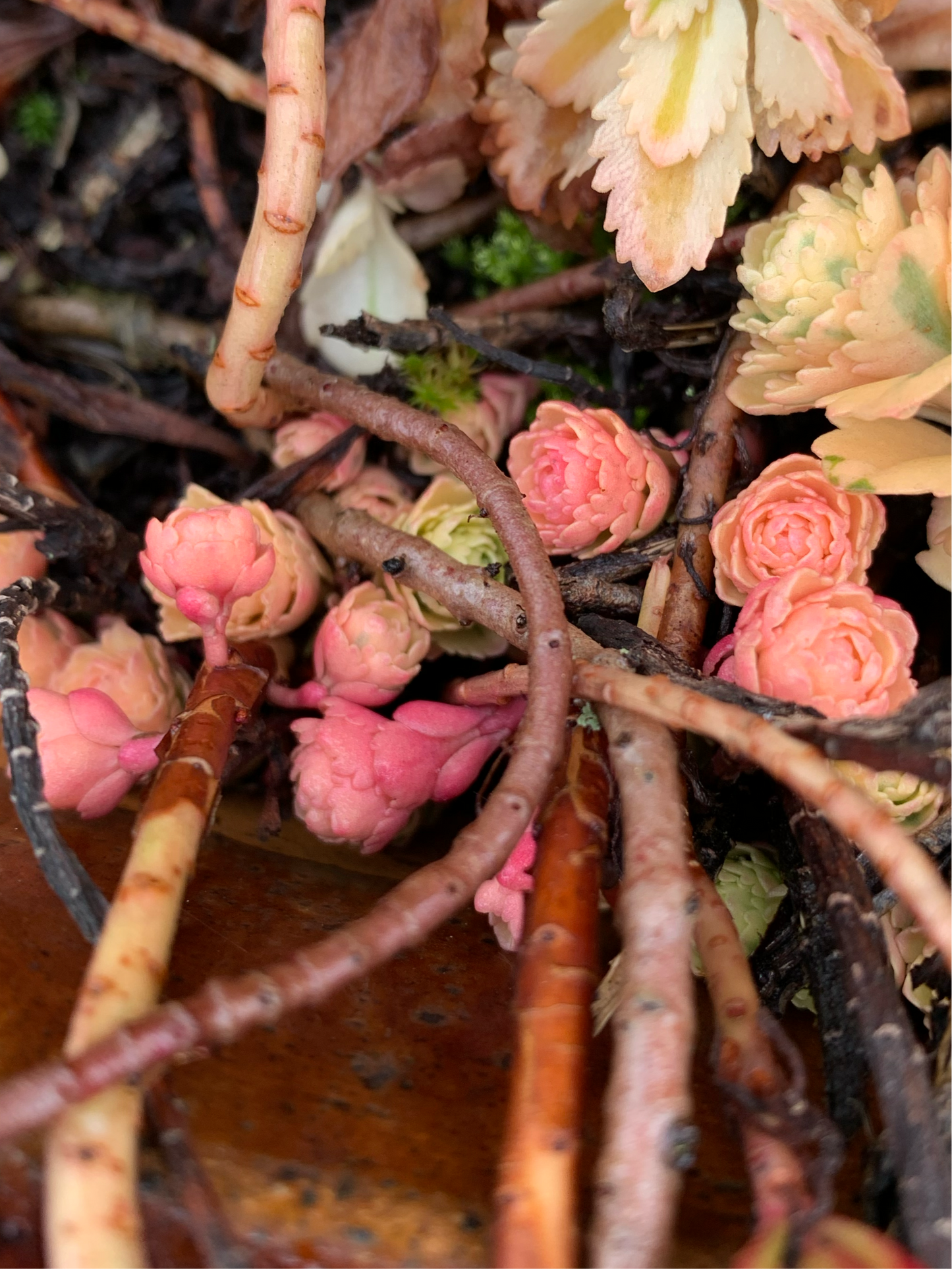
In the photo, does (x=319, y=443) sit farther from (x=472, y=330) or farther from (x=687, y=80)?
(x=687, y=80)

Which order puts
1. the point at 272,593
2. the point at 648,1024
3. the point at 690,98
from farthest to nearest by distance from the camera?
the point at 272,593 < the point at 690,98 < the point at 648,1024

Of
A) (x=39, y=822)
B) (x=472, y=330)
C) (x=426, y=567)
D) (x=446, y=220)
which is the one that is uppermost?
(x=446, y=220)

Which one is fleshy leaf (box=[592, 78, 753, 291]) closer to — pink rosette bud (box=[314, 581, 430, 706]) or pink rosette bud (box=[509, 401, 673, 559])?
pink rosette bud (box=[509, 401, 673, 559])

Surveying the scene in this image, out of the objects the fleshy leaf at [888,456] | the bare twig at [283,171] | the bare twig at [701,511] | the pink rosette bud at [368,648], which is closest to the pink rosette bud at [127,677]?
the pink rosette bud at [368,648]

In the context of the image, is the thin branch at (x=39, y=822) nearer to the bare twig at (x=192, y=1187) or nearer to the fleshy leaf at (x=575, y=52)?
the bare twig at (x=192, y=1187)

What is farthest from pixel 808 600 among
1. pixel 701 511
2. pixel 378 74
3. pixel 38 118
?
pixel 38 118

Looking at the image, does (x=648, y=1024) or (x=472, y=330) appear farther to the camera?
(x=472, y=330)
